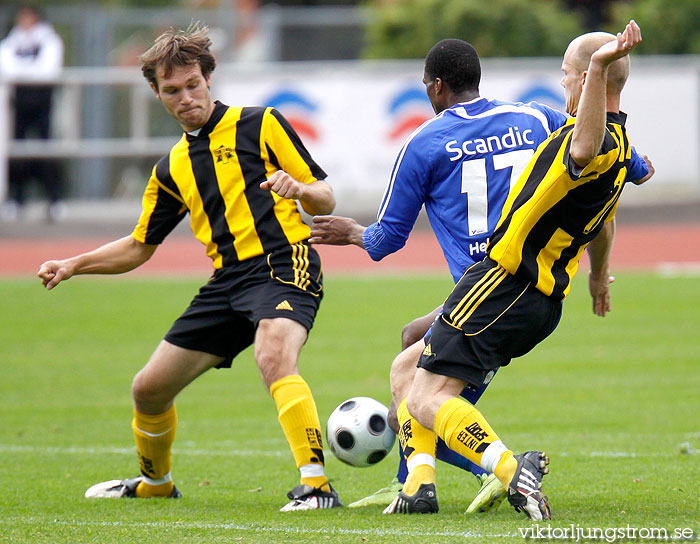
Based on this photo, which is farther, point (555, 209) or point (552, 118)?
point (552, 118)

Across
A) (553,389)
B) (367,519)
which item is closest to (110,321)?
(553,389)

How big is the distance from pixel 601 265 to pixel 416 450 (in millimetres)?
1322

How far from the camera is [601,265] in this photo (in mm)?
5324

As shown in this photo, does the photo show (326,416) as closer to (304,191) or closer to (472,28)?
(304,191)

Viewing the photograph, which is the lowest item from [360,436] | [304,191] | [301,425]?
[360,436]

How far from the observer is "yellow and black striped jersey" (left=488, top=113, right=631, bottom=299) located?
433 centimetres

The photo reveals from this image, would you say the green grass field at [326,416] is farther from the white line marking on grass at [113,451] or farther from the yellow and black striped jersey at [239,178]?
the yellow and black striped jersey at [239,178]

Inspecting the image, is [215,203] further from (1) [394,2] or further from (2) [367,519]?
(1) [394,2]

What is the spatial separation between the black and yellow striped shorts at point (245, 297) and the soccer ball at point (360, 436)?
1.76ft

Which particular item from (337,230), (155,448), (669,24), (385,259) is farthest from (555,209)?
(669,24)

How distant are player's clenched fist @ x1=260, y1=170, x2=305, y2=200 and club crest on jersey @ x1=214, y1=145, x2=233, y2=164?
1.66ft

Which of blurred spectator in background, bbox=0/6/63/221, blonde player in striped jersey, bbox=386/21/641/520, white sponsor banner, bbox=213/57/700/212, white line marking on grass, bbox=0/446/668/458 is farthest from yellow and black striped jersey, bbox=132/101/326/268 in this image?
blurred spectator in background, bbox=0/6/63/221

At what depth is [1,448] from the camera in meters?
7.36

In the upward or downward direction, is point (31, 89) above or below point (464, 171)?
below
